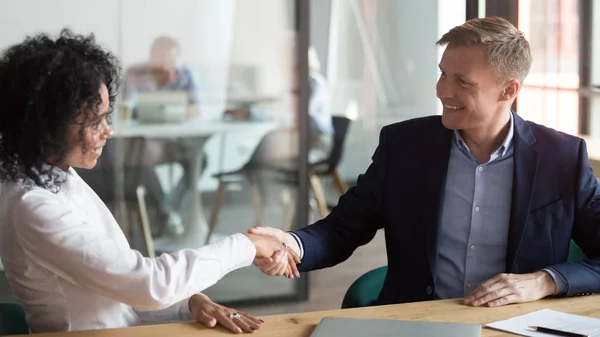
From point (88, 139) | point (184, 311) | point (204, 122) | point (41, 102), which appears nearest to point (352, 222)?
point (184, 311)

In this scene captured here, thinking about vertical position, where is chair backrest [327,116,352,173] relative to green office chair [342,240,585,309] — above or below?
above

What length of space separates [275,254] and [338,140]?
2770mm

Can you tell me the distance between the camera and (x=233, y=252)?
6.44 ft

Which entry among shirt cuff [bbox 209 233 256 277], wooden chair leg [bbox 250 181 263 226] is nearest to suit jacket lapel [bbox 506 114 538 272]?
shirt cuff [bbox 209 233 256 277]

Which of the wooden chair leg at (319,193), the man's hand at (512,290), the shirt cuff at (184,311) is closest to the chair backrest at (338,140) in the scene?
the wooden chair leg at (319,193)

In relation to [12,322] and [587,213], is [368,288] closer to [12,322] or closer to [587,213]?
[587,213]

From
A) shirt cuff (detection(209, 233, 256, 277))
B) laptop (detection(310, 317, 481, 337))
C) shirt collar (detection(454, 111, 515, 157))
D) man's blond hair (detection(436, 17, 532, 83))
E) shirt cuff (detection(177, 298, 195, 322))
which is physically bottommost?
shirt cuff (detection(177, 298, 195, 322))

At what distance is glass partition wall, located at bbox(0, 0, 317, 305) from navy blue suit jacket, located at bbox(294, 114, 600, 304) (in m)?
2.20

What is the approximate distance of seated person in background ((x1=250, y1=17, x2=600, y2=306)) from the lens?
8.17 ft

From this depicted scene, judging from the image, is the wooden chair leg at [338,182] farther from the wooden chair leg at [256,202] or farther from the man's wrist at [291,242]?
the man's wrist at [291,242]

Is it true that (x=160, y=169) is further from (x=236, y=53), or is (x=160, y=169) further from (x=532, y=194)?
(x=532, y=194)

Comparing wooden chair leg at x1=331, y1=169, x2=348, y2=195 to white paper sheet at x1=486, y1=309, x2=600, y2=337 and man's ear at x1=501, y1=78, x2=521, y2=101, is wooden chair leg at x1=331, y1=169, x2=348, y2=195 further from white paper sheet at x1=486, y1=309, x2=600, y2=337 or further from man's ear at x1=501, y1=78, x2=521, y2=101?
white paper sheet at x1=486, y1=309, x2=600, y2=337

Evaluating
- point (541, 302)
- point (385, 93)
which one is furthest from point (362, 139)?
point (541, 302)

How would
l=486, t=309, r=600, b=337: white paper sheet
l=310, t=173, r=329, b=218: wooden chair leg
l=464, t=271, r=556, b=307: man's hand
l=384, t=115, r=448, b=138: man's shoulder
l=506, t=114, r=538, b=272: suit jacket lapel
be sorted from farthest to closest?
l=310, t=173, r=329, b=218: wooden chair leg
l=384, t=115, r=448, b=138: man's shoulder
l=506, t=114, r=538, b=272: suit jacket lapel
l=464, t=271, r=556, b=307: man's hand
l=486, t=309, r=600, b=337: white paper sheet
